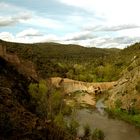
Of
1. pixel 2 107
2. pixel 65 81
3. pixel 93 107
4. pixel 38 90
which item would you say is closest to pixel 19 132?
pixel 2 107

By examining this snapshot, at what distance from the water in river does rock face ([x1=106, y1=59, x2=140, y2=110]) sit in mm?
5281

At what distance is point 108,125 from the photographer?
68.6 meters

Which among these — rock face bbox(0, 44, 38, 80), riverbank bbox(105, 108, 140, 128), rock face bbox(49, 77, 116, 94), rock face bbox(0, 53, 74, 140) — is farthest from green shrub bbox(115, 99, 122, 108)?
rock face bbox(0, 53, 74, 140)

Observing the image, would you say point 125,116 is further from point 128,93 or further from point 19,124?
point 19,124

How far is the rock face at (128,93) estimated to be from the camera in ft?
271

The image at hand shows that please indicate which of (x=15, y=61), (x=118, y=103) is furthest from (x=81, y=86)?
(x=15, y=61)

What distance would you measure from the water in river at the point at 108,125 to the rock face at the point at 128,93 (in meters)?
5.28

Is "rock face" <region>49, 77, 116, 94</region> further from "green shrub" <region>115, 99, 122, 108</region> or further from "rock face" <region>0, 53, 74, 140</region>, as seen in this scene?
"rock face" <region>0, 53, 74, 140</region>

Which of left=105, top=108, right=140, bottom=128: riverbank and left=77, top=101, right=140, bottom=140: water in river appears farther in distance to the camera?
left=105, top=108, right=140, bottom=128: riverbank

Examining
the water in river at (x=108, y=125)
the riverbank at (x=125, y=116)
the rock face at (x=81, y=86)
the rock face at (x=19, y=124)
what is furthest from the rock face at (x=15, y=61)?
the rock face at (x=81, y=86)

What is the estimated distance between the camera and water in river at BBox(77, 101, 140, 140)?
2362 inches

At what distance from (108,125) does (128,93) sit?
20.1 meters

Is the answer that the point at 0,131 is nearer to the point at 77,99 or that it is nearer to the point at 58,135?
the point at 58,135

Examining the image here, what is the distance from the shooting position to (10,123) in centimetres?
3366
